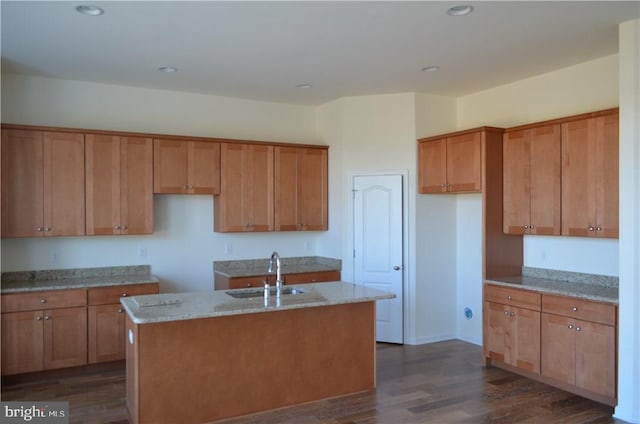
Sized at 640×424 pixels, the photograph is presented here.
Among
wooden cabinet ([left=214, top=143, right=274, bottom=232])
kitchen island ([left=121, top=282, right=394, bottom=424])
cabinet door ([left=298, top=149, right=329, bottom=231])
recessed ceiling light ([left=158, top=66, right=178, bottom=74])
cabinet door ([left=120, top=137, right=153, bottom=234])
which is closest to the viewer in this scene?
kitchen island ([left=121, top=282, right=394, bottom=424])

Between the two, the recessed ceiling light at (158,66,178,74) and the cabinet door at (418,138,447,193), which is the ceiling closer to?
the recessed ceiling light at (158,66,178,74)

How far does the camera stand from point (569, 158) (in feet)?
14.7

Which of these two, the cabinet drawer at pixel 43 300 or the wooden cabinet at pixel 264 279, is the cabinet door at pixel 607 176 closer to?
the wooden cabinet at pixel 264 279

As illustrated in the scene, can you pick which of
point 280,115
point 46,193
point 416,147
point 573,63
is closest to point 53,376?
point 46,193

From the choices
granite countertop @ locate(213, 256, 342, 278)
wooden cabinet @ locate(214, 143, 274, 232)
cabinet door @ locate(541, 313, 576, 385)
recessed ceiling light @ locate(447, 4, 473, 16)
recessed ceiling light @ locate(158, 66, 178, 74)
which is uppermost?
recessed ceiling light @ locate(158, 66, 178, 74)

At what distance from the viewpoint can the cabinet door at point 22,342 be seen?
14.7 ft

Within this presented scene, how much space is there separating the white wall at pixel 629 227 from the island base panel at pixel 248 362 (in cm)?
194

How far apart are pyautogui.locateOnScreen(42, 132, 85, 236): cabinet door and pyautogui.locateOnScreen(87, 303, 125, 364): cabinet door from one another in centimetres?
83

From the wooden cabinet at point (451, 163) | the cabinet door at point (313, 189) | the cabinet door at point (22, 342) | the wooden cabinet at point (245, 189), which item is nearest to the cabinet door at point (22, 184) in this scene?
the cabinet door at point (22, 342)

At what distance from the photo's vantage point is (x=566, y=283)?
4703 millimetres

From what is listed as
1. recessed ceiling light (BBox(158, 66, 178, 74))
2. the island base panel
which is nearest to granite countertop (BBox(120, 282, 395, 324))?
the island base panel

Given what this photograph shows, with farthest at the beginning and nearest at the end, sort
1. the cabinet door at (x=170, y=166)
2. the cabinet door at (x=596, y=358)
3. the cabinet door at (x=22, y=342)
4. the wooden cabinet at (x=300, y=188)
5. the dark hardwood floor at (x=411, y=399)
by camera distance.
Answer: the wooden cabinet at (x=300, y=188) → the cabinet door at (x=170, y=166) → the cabinet door at (x=22, y=342) → the cabinet door at (x=596, y=358) → the dark hardwood floor at (x=411, y=399)

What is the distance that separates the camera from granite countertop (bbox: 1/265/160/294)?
15.5ft

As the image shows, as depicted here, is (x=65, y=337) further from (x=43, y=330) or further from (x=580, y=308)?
(x=580, y=308)
